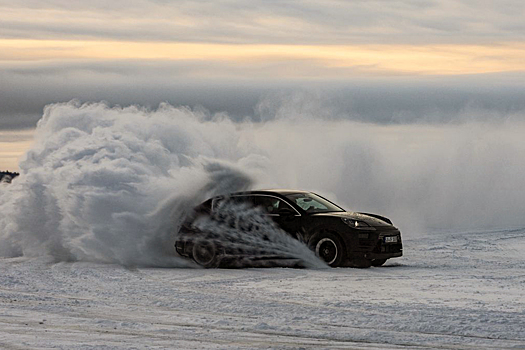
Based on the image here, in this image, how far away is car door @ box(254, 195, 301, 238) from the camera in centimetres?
1612

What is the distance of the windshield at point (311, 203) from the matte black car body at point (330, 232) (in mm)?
62

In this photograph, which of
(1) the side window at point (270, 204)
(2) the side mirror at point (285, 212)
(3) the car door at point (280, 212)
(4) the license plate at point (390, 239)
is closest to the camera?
(4) the license plate at point (390, 239)

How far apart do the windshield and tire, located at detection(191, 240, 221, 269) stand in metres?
1.69

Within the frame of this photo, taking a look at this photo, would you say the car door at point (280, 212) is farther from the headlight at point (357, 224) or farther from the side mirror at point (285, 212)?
the headlight at point (357, 224)

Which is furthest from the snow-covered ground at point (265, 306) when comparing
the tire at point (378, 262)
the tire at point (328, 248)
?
the tire at point (328, 248)

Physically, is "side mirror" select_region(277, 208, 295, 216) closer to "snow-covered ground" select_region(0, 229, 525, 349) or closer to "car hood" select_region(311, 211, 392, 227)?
"car hood" select_region(311, 211, 392, 227)

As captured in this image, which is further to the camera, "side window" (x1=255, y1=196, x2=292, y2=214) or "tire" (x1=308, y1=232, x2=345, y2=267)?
"side window" (x1=255, y1=196, x2=292, y2=214)

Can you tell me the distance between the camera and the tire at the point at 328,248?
15797mm

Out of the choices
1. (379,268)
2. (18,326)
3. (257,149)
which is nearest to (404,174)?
(257,149)

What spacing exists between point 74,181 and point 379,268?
6746mm

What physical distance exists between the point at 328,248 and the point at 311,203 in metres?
1.17

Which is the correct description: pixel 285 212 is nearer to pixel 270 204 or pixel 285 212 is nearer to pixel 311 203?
pixel 270 204

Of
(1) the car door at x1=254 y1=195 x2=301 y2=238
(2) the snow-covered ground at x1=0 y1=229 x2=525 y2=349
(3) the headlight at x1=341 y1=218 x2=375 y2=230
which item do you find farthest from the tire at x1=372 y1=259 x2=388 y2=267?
(1) the car door at x1=254 y1=195 x2=301 y2=238

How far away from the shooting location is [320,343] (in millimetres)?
8773
